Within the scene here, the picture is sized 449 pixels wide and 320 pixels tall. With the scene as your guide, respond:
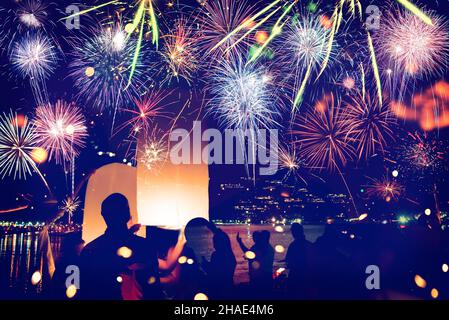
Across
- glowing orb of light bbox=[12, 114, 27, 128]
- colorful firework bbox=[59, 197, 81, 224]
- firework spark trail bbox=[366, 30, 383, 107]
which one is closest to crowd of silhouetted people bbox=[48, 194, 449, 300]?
colorful firework bbox=[59, 197, 81, 224]

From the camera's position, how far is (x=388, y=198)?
7219mm

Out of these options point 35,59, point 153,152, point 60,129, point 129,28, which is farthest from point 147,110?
point 35,59

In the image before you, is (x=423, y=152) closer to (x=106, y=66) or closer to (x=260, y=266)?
(x=260, y=266)

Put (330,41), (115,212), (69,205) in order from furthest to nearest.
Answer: (69,205)
(330,41)
(115,212)

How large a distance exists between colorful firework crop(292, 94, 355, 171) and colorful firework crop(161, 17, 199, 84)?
1803mm

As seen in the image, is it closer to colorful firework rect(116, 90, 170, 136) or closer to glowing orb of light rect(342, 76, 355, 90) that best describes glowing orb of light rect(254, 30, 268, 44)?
glowing orb of light rect(342, 76, 355, 90)

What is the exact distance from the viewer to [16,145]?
19.5ft

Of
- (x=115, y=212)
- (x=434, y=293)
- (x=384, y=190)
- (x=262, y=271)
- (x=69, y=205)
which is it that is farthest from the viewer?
(x=384, y=190)

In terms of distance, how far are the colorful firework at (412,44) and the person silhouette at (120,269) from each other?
4.08 meters

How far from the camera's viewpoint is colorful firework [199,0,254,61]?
5652 mm

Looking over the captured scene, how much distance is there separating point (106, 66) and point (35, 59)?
1005 mm

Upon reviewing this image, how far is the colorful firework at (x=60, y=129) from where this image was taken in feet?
19.2
